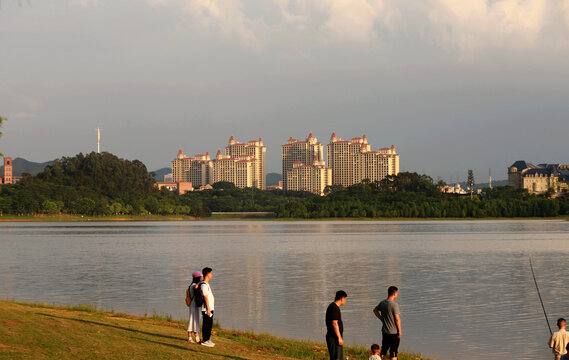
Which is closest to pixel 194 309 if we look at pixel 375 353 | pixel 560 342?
pixel 375 353

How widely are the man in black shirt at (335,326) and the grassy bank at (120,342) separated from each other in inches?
112

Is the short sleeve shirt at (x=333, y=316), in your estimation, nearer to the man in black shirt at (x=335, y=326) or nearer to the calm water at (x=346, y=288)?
the man in black shirt at (x=335, y=326)

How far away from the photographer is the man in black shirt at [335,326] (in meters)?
15.1

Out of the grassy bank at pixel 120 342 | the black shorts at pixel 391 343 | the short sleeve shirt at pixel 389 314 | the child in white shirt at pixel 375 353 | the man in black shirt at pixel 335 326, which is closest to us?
the child in white shirt at pixel 375 353

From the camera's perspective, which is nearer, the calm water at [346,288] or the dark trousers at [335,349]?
the dark trousers at [335,349]

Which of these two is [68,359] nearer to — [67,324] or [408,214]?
[67,324]

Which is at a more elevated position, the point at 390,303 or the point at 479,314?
the point at 390,303

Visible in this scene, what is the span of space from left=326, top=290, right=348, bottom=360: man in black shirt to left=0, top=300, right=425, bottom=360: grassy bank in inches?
112

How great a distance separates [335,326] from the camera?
15164 millimetres

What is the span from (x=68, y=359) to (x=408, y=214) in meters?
174

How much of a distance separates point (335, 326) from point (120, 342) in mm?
5317

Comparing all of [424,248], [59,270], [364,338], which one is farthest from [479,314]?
[424,248]

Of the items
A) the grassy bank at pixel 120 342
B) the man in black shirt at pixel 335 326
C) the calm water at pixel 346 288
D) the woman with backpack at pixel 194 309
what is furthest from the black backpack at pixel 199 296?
the calm water at pixel 346 288

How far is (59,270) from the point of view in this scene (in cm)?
4825
